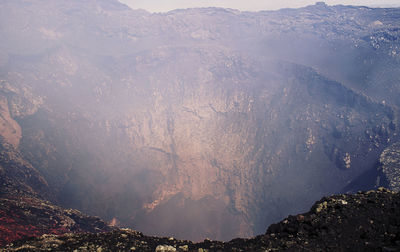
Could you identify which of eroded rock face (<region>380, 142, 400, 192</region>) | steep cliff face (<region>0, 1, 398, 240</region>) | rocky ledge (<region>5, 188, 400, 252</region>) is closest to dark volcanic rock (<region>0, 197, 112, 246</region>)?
rocky ledge (<region>5, 188, 400, 252</region>)

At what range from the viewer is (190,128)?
11806cm

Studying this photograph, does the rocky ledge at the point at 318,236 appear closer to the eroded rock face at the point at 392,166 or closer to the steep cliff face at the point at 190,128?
the eroded rock face at the point at 392,166

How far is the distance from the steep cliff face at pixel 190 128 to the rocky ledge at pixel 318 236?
67240 millimetres

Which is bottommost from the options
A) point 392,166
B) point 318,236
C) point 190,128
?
point 190,128

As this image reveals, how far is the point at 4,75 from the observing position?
323 feet

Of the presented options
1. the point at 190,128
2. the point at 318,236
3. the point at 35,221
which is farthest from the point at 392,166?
the point at 190,128

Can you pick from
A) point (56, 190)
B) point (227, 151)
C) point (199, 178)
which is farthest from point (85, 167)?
point (227, 151)

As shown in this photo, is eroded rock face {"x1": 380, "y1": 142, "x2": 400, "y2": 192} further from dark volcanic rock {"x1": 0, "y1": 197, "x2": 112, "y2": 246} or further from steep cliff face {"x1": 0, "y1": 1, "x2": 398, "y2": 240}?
dark volcanic rock {"x1": 0, "y1": 197, "x2": 112, "y2": 246}

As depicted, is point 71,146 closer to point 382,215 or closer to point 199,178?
point 199,178

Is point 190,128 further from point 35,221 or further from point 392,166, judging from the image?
point 35,221

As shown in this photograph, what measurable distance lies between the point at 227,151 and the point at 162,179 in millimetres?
30788

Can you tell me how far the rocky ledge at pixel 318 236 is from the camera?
12.5 m

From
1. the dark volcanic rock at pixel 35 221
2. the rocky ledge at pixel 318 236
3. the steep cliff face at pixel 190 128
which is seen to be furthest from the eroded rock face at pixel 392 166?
the dark volcanic rock at pixel 35 221

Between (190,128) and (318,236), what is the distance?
10534 cm
